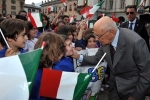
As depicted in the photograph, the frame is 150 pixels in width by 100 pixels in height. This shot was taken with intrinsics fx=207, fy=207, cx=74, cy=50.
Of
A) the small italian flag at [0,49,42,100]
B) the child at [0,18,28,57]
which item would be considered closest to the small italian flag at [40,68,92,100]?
the small italian flag at [0,49,42,100]

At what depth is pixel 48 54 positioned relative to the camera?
2184 millimetres

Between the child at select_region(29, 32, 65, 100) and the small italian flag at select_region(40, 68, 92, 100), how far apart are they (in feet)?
0.38

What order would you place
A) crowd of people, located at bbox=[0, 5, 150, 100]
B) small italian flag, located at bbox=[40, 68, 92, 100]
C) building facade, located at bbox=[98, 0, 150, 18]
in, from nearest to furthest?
small italian flag, located at bbox=[40, 68, 92, 100] → crowd of people, located at bbox=[0, 5, 150, 100] → building facade, located at bbox=[98, 0, 150, 18]

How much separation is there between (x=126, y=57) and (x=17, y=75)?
57.2 inches

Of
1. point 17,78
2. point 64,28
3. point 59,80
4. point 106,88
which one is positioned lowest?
point 106,88

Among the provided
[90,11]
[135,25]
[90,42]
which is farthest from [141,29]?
[90,42]

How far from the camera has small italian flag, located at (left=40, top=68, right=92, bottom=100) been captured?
1999mm

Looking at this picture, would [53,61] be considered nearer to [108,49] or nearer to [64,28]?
[108,49]

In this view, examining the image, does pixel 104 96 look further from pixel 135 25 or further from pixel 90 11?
pixel 90 11

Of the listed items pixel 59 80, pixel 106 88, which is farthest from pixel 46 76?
pixel 106 88

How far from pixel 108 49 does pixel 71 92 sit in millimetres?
997

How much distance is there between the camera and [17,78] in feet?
5.43

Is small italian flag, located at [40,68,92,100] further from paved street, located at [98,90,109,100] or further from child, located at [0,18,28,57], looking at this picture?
paved street, located at [98,90,109,100]

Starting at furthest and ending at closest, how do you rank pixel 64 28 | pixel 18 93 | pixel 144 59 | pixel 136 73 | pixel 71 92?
pixel 64 28 → pixel 136 73 → pixel 144 59 → pixel 71 92 → pixel 18 93
